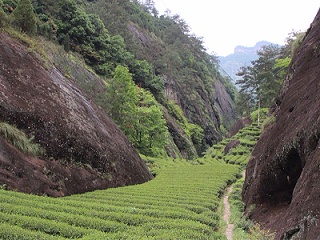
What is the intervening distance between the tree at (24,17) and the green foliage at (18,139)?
10.7 metres

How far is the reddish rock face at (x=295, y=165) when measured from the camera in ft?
23.8

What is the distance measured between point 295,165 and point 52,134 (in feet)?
40.2

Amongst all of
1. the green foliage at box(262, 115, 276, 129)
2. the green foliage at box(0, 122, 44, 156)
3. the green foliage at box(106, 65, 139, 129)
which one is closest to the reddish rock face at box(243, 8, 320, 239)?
the green foliage at box(262, 115, 276, 129)

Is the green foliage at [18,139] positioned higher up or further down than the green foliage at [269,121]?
further down

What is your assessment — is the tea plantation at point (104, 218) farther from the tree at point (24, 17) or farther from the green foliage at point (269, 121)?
the tree at point (24, 17)

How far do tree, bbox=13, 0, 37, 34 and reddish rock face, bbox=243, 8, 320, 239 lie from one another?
60.2 ft

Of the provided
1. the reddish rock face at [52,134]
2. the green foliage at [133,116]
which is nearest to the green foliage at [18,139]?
the reddish rock face at [52,134]

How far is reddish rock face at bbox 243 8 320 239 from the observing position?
23.8 feet

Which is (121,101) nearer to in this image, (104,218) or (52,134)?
(52,134)

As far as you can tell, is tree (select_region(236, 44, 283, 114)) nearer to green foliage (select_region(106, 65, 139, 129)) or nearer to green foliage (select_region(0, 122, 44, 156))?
green foliage (select_region(106, 65, 139, 129))

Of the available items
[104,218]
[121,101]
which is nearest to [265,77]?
[121,101]

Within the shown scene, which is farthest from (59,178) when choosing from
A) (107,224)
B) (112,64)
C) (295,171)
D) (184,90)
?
(184,90)

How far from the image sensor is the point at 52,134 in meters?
16.1

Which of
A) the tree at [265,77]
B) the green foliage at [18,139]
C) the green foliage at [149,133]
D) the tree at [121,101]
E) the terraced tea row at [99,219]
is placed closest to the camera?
the terraced tea row at [99,219]
